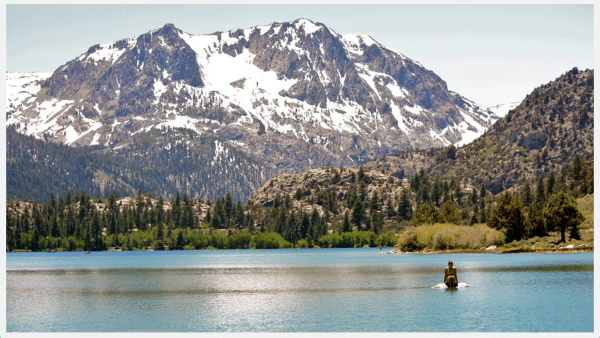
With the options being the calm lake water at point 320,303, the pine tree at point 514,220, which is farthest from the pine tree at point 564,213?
the calm lake water at point 320,303

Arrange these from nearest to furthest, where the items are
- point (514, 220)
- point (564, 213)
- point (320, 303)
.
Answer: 1. point (320, 303)
2. point (564, 213)
3. point (514, 220)

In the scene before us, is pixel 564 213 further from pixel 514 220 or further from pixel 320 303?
pixel 320 303

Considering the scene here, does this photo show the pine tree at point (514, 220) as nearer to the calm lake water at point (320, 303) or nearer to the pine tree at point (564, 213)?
the pine tree at point (564, 213)

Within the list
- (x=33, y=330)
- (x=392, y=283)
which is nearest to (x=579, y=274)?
(x=392, y=283)

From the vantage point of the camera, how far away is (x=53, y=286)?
398 feet

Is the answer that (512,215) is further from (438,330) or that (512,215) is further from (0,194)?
(0,194)

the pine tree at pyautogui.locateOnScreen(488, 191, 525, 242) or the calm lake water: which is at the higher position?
the pine tree at pyautogui.locateOnScreen(488, 191, 525, 242)

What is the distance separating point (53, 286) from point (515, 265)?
86.7m

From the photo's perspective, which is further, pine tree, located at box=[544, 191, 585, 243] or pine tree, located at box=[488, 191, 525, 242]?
pine tree, located at box=[488, 191, 525, 242]

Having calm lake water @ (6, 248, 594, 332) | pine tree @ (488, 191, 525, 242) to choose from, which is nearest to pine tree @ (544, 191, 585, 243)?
pine tree @ (488, 191, 525, 242)

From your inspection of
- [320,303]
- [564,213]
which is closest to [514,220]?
[564,213]

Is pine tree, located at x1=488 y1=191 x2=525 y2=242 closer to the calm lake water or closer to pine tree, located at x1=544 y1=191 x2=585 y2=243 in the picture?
pine tree, located at x1=544 y1=191 x2=585 y2=243

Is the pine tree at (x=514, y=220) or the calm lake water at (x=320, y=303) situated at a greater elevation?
the pine tree at (x=514, y=220)

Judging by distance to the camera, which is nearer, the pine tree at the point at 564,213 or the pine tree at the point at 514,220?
the pine tree at the point at 564,213
